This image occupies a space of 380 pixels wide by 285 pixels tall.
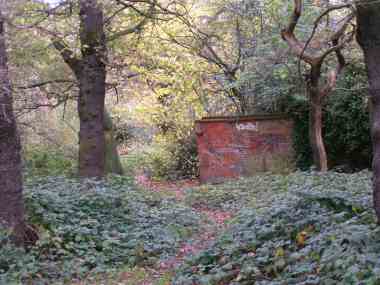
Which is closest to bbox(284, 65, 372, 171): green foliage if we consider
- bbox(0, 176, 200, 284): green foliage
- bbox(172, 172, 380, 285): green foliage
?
bbox(0, 176, 200, 284): green foliage

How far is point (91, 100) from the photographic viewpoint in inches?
511

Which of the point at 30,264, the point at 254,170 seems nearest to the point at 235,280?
the point at 30,264

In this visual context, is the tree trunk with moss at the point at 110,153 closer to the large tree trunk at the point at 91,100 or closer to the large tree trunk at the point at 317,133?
the large tree trunk at the point at 91,100

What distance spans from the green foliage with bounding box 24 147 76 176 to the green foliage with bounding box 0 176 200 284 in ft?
17.9

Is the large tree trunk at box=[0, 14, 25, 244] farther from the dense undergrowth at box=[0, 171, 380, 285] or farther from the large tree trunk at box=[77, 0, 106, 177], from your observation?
the large tree trunk at box=[77, 0, 106, 177]

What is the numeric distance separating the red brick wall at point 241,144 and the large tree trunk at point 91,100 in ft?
18.2

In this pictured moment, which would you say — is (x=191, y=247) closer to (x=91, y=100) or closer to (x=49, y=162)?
(x=91, y=100)

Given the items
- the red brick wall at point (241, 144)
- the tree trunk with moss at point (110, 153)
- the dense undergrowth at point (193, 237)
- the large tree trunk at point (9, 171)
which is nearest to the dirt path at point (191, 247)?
the dense undergrowth at point (193, 237)

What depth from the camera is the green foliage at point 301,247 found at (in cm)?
489

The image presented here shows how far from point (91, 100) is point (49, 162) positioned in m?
5.40

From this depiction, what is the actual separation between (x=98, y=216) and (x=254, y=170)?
9.31 m

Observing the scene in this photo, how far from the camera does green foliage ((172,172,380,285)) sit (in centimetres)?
489

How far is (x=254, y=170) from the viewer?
706 inches

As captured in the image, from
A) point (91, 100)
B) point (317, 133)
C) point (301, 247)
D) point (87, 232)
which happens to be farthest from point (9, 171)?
point (317, 133)
